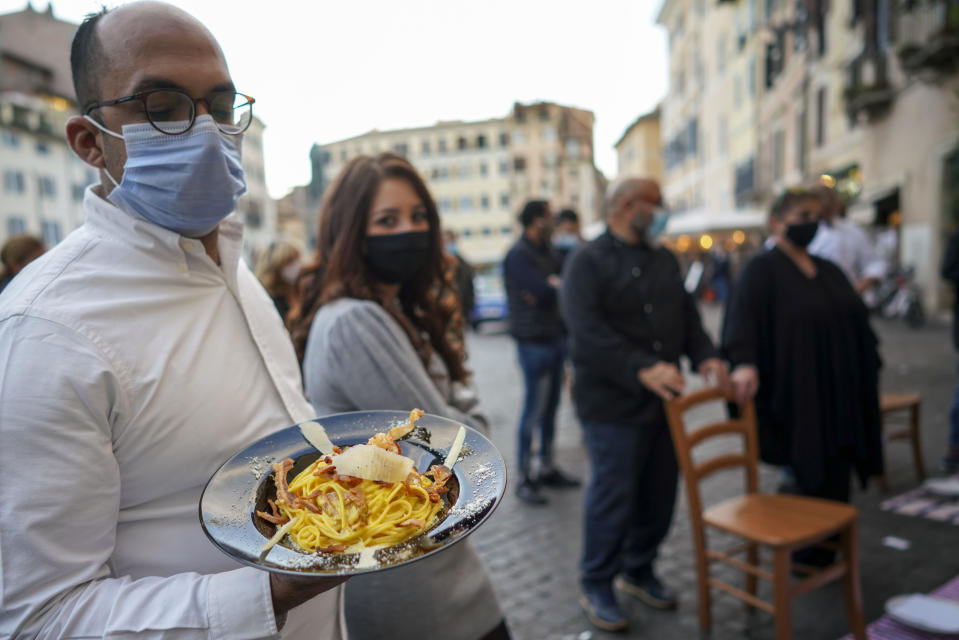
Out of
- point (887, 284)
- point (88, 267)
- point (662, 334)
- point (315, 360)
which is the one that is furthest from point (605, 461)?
point (887, 284)

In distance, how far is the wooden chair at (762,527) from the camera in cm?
273

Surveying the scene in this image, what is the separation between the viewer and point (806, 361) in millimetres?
3494

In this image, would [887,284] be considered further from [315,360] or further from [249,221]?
[249,221]

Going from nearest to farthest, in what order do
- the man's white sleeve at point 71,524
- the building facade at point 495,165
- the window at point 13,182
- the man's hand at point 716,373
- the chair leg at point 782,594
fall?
1. the man's white sleeve at point 71,524
2. the chair leg at point 782,594
3. the man's hand at point 716,373
4. the window at point 13,182
5. the building facade at point 495,165

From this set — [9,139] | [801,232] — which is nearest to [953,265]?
[801,232]

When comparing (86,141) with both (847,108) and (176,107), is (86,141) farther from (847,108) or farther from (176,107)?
(847,108)

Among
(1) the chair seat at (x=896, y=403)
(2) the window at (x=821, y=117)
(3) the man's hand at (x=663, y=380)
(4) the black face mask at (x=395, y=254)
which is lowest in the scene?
(1) the chair seat at (x=896, y=403)

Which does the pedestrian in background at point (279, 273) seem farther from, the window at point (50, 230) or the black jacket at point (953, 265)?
the window at point (50, 230)

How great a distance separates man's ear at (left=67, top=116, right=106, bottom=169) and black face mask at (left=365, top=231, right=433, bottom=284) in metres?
0.91

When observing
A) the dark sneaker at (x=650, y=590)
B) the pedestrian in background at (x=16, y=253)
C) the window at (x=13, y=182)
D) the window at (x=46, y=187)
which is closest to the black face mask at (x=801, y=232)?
the dark sneaker at (x=650, y=590)

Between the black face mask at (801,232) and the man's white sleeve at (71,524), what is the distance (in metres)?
3.52

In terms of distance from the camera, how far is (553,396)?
548 cm

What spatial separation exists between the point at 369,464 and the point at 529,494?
4.11 m

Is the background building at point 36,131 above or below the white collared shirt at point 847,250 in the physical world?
above
